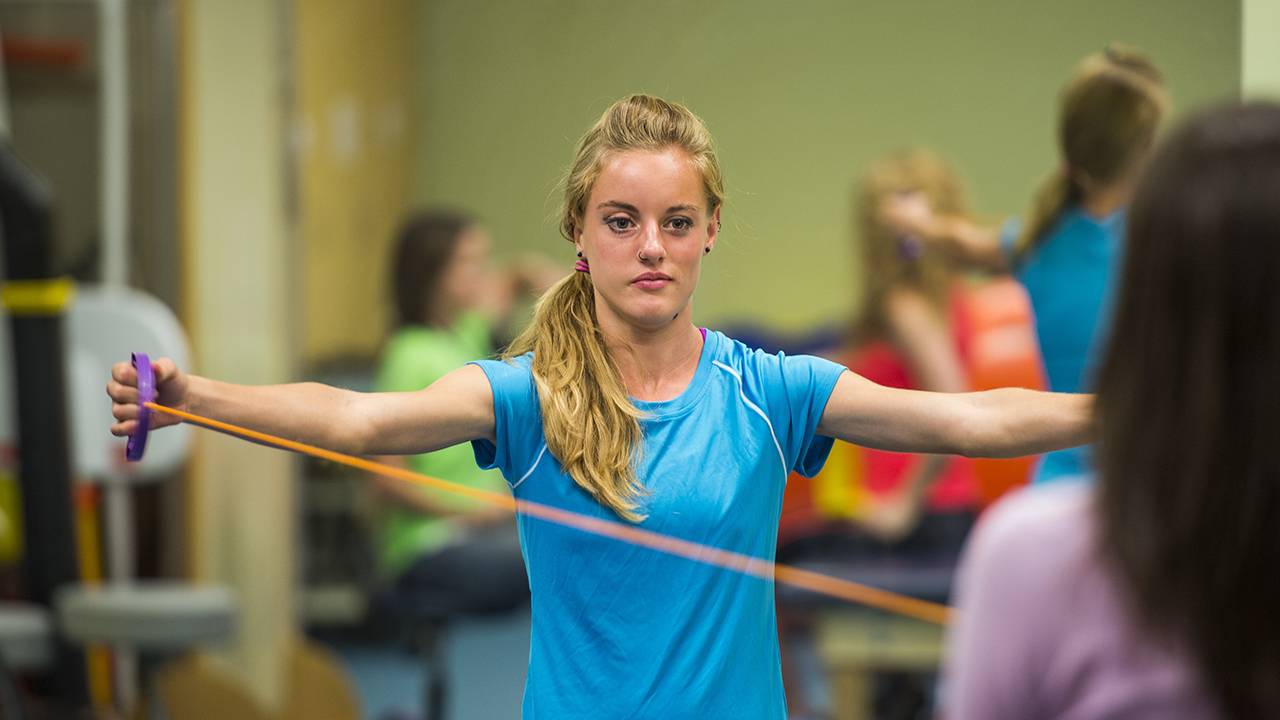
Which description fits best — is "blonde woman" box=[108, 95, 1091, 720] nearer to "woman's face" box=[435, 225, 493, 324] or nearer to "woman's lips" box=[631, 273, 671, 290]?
"woman's lips" box=[631, 273, 671, 290]

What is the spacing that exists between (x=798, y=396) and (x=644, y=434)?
13 cm

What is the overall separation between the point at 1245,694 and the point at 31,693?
2798mm

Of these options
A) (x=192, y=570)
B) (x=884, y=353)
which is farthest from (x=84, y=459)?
(x=884, y=353)

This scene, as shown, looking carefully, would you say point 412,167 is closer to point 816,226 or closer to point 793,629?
point 816,226

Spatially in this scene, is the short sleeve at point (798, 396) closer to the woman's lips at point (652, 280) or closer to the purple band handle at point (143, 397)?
the woman's lips at point (652, 280)

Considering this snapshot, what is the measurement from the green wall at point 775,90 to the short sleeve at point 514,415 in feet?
3.08

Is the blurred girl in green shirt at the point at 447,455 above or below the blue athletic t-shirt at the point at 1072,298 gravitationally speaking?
below

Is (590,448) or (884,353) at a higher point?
(590,448)

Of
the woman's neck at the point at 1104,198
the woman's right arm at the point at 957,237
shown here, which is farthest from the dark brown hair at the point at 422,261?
the woman's neck at the point at 1104,198

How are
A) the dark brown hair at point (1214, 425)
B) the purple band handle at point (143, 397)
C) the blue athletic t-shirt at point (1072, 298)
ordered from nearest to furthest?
the dark brown hair at point (1214, 425)
the purple band handle at point (143, 397)
the blue athletic t-shirt at point (1072, 298)

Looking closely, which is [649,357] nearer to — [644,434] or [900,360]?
[644,434]

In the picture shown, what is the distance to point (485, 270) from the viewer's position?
2.84 meters

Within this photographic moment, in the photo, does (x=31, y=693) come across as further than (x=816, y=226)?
No

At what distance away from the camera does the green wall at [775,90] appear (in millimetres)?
1984
